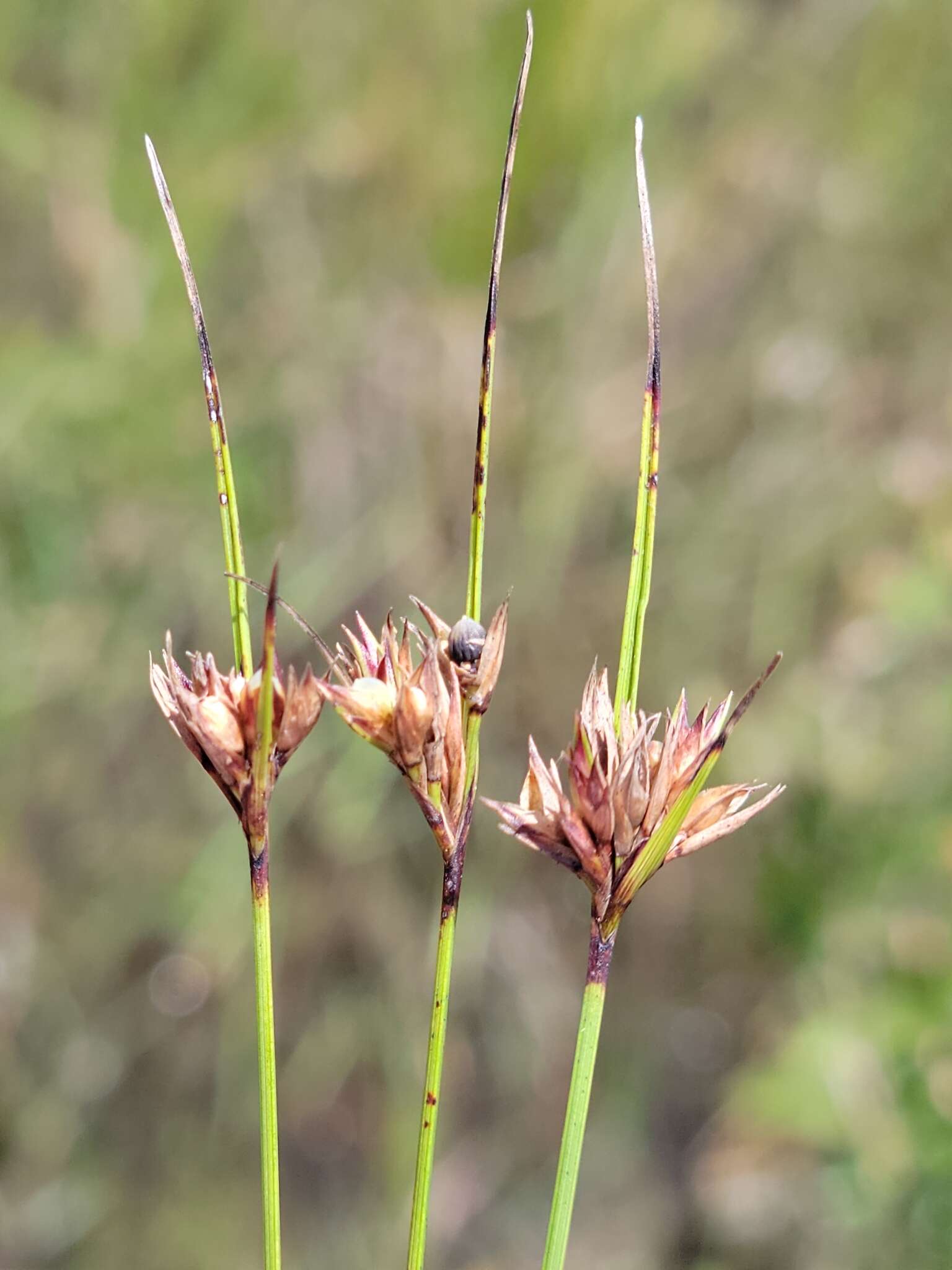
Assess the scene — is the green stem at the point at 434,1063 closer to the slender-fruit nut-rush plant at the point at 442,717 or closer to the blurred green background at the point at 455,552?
the slender-fruit nut-rush plant at the point at 442,717

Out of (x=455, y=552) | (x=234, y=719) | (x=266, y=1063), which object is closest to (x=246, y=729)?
(x=234, y=719)

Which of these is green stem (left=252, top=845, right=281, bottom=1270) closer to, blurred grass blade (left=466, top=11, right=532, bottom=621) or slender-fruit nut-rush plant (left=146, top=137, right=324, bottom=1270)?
slender-fruit nut-rush plant (left=146, top=137, right=324, bottom=1270)

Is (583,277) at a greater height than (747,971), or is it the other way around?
(583,277)

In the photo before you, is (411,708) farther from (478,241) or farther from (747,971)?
(747,971)

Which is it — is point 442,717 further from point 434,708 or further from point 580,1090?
point 580,1090

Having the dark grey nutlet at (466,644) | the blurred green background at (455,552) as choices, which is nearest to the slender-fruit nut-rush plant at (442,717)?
the dark grey nutlet at (466,644)

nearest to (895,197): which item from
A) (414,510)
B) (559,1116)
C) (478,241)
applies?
(478,241)
